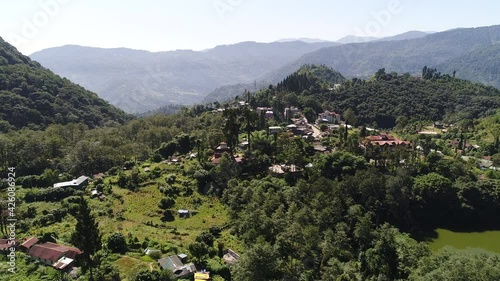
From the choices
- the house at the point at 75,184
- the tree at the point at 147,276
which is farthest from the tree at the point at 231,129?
the tree at the point at 147,276

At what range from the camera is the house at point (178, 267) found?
30.5m

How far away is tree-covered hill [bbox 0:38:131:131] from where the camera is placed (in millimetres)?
91244

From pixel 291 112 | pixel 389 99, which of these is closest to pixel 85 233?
pixel 291 112

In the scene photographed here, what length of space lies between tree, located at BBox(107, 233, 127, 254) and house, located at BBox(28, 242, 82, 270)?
→ 274 centimetres

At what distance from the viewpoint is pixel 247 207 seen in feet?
136

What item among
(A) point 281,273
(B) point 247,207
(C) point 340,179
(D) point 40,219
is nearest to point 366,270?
(A) point 281,273

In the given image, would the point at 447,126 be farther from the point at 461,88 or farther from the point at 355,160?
the point at 355,160

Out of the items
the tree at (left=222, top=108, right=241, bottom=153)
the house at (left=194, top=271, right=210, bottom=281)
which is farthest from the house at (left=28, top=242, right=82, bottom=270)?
the tree at (left=222, top=108, right=241, bottom=153)

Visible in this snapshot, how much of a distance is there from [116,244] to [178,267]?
714 cm

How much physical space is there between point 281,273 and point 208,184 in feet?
75.8

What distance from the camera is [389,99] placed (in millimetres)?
115188

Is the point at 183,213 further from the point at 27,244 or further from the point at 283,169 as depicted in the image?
the point at 283,169

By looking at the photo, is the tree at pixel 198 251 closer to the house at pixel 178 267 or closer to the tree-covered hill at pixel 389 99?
the house at pixel 178 267

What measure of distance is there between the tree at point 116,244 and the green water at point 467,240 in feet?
124
